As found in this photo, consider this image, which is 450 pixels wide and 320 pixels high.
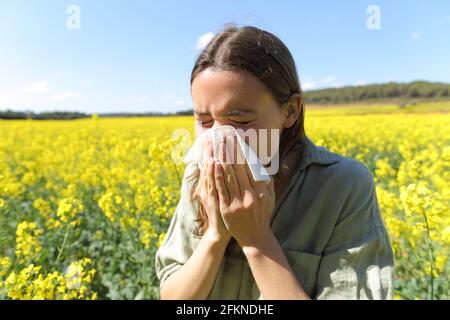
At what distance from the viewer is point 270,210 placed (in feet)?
3.16

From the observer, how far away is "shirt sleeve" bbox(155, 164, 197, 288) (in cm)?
112

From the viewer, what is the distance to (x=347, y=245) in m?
0.97

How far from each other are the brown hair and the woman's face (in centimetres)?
2

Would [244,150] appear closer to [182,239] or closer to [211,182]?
[211,182]

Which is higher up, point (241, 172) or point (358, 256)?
point (241, 172)

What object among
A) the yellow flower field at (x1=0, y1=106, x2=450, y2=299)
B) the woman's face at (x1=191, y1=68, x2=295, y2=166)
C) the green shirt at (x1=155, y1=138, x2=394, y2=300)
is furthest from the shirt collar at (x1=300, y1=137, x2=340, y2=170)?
the yellow flower field at (x1=0, y1=106, x2=450, y2=299)

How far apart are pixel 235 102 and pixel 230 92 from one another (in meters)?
0.03

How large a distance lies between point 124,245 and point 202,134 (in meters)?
2.39

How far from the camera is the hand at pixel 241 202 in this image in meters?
0.94

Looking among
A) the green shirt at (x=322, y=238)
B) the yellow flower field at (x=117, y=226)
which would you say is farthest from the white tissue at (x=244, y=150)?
the yellow flower field at (x=117, y=226)

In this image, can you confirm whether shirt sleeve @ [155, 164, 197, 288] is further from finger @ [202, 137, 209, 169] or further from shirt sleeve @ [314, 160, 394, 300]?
shirt sleeve @ [314, 160, 394, 300]

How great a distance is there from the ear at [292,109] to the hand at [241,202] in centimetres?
21

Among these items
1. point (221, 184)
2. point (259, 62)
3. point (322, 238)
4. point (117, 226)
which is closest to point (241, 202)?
point (221, 184)
